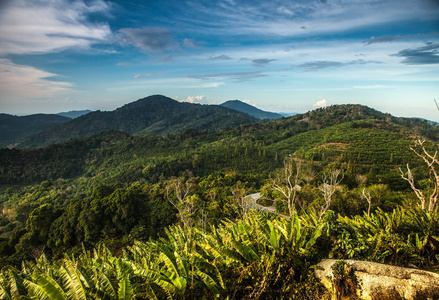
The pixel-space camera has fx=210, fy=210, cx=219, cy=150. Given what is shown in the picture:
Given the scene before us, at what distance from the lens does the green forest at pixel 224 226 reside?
2.67m

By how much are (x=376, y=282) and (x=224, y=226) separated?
3.00 metres

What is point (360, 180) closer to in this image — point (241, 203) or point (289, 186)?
point (289, 186)

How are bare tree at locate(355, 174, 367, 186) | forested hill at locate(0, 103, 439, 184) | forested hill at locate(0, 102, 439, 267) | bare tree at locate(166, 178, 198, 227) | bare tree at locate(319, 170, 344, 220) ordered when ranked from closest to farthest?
bare tree at locate(319, 170, 344, 220) → bare tree at locate(166, 178, 198, 227) → forested hill at locate(0, 102, 439, 267) → bare tree at locate(355, 174, 367, 186) → forested hill at locate(0, 103, 439, 184)

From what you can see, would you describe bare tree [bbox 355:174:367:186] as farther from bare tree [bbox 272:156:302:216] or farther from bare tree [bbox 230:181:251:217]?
bare tree [bbox 230:181:251:217]

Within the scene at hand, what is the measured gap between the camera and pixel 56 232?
55.7ft

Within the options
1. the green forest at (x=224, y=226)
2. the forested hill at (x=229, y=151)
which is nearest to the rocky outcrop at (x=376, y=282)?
the green forest at (x=224, y=226)

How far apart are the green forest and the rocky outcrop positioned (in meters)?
0.21

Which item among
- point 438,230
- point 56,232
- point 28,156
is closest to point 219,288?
point 438,230

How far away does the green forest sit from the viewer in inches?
105

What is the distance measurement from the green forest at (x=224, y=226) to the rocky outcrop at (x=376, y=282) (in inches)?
8.4

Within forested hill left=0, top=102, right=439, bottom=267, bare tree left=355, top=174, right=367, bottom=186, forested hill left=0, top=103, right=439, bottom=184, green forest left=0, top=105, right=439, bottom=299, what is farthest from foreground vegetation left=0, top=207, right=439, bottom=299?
forested hill left=0, top=103, right=439, bottom=184

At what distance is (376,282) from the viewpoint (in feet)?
8.00

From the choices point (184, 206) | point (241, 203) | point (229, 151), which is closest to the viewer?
point (184, 206)

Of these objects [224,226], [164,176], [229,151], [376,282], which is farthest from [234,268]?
[229,151]
